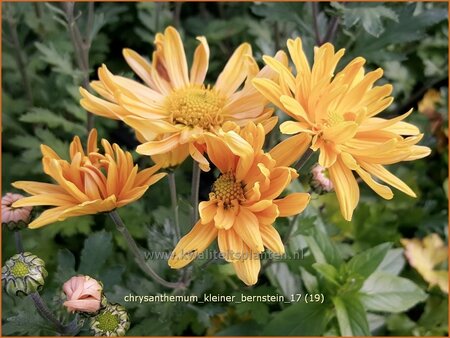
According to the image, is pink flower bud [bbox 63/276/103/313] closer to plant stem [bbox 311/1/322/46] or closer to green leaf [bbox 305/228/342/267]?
green leaf [bbox 305/228/342/267]

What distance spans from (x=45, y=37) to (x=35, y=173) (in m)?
0.57

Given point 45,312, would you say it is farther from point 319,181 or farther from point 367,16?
point 367,16

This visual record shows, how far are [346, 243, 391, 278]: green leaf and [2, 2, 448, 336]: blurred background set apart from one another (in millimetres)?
119

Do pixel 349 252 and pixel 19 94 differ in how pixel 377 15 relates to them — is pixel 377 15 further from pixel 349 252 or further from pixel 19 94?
pixel 19 94

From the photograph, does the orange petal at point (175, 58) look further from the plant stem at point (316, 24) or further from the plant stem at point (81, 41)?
the plant stem at point (316, 24)

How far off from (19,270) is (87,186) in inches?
7.8

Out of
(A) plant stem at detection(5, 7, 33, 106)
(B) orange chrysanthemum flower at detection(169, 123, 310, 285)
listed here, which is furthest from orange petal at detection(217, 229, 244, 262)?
(A) plant stem at detection(5, 7, 33, 106)

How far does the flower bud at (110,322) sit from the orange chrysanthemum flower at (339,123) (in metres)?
0.46

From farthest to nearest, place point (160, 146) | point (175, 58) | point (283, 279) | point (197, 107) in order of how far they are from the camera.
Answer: point (283, 279) → point (175, 58) → point (197, 107) → point (160, 146)

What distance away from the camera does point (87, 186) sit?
1.01 metres

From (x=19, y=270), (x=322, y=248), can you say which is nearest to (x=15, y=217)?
(x=19, y=270)

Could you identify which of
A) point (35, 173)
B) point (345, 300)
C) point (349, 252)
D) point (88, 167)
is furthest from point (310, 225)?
point (35, 173)

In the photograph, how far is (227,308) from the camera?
1.65 metres

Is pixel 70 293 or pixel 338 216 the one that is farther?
pixel 338 216
